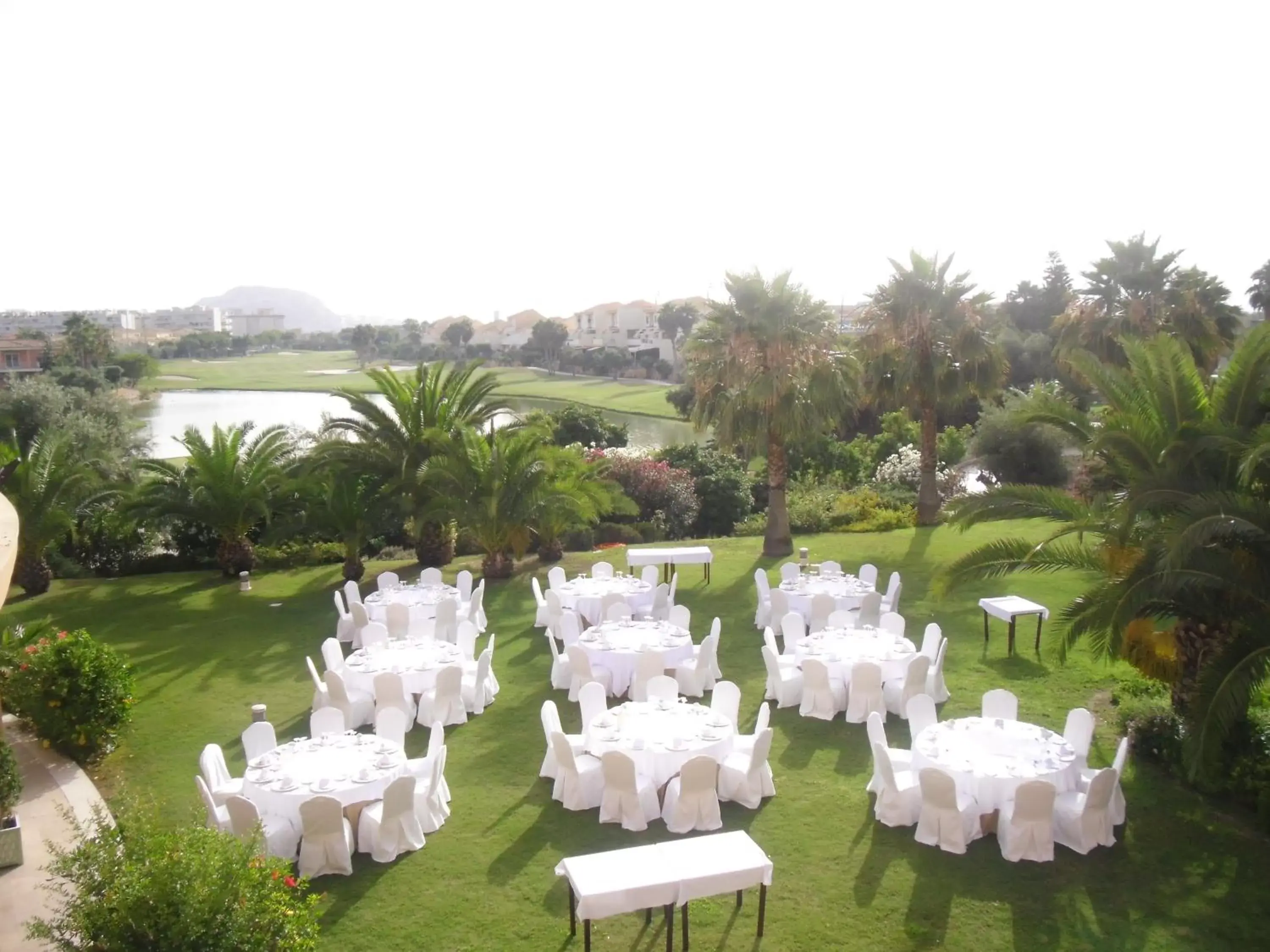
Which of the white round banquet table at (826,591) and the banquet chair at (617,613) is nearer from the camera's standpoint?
the banquet chair at (617,613)

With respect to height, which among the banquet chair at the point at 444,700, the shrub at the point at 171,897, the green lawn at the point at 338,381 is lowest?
the banquet chair at the point at 444,700

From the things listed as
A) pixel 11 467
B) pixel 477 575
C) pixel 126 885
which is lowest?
pixel 477 575

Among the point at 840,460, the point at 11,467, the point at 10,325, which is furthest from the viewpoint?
the point at 10,325

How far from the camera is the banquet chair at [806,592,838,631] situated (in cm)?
1448

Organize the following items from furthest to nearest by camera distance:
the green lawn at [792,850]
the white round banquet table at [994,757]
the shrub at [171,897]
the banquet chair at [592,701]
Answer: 1. the banquet chair at [592,701]
2. the white round banquet table at [994,757]
3. the green lawn at [792,850]
4. the shrub at [171,897]

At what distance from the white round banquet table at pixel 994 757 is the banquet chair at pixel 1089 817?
22 cm

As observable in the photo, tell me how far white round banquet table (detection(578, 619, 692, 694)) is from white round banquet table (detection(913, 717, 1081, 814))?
13.3ft

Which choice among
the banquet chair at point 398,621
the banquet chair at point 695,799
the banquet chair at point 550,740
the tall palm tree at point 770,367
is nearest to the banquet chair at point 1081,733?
the banquet chair at point 695,799

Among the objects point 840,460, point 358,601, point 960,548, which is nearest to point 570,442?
point 840,460

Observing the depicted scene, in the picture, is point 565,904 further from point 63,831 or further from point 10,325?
point 10,325

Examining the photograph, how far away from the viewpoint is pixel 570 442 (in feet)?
109

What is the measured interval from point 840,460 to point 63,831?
2629cm

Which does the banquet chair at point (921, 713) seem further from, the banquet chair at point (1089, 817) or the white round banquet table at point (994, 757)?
the banquet chair at point (1089, 817)

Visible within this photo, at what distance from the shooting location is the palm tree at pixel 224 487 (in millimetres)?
19422
